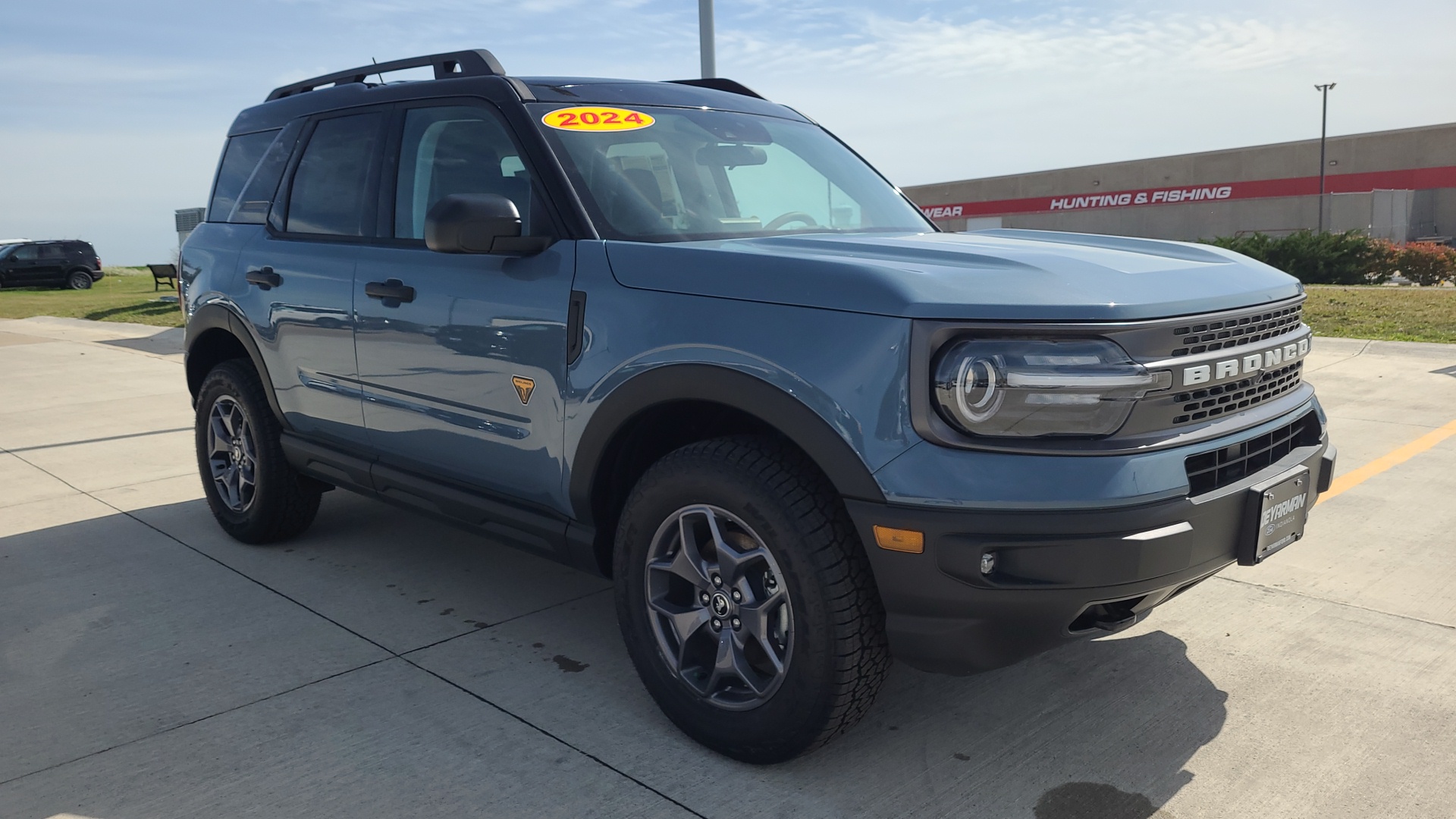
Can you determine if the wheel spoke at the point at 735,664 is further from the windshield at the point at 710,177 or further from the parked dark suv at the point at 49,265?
the parked dark suv at the point at 49,265

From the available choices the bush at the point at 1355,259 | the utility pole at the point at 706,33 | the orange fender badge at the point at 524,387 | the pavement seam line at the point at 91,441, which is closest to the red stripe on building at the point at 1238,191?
the bush at the point at 1355,259

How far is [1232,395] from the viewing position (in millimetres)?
2814

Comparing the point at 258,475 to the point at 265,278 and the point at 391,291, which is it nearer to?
the point at 265,278

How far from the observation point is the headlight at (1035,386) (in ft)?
8.06

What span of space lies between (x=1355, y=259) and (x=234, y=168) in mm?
24258

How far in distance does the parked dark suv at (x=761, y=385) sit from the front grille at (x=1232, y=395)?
0.04 ft

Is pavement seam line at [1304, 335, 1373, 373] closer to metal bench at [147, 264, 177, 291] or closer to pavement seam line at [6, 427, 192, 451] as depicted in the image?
pavement seam line at [6, 427, 192, 451]

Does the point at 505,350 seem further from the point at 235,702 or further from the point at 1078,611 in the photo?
the point at 1078,611

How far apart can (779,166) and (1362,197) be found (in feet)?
150

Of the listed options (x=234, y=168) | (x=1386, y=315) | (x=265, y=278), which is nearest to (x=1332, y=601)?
(x=265, y=278)

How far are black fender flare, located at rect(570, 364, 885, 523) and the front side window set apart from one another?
2.34 ft

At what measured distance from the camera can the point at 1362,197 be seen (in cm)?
4238

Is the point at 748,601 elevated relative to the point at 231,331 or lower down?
lower down

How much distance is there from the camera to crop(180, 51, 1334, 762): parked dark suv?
248cm
